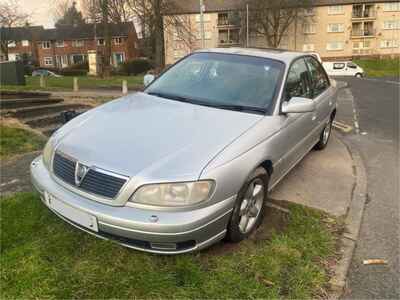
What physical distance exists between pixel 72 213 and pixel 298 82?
A: 9.69 feet

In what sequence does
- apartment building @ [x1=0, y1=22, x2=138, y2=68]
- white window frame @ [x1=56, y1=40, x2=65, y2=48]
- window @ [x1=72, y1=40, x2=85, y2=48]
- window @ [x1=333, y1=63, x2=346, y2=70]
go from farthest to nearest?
white window frame @ [x1=56, y1=40, x2=65, y2=48] < window @ [x1=72, y1=40, x2=85, y2=48] < apartment building @ [x1=0, y1=22, x2=138, y2=68] < window @ [x1=333, y1=63, x2=346, y2=70]

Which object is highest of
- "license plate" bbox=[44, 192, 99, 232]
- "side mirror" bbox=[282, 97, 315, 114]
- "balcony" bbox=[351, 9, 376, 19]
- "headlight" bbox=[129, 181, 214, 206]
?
"balcony" bbox=[351, 9, 376, 19]

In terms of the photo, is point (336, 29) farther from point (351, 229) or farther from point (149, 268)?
point (149, 268)

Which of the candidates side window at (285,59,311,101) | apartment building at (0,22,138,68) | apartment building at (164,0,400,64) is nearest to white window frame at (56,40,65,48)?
apartment building at (0,22,138,68)

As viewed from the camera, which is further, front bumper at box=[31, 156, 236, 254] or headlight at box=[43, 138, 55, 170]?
headlight at box=[43, 138, 55, 170]

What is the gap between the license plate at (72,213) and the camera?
2637 mm

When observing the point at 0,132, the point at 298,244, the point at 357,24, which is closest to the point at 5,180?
the point at 0,132

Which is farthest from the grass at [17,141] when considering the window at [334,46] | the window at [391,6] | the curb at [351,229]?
the window at [391,6]

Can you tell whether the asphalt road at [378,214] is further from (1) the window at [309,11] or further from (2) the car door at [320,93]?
(1) the window at [309,11]

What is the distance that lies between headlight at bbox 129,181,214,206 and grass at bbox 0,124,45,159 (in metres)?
3.58

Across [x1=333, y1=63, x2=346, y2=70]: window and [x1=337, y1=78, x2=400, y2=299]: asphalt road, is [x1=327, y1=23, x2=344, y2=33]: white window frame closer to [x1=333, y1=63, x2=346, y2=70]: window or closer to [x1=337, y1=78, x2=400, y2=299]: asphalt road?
[x1=333, y1=63, x2=346, y2=70]: window

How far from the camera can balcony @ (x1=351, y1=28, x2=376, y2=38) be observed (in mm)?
51281

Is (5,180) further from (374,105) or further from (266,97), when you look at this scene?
(374,105)

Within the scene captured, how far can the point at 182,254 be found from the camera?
9.21 feet
